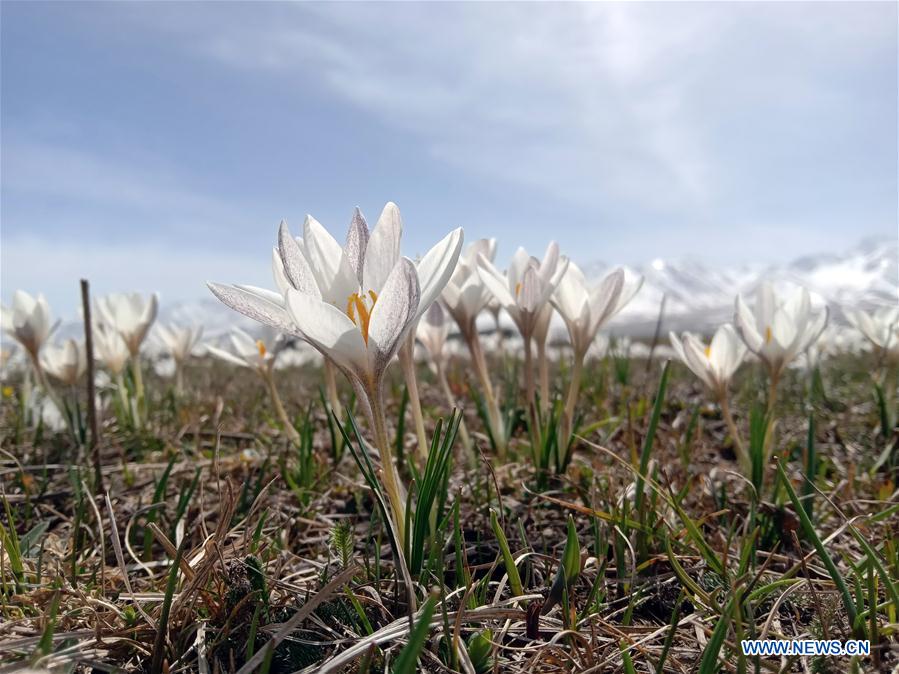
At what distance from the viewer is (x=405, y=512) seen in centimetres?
133

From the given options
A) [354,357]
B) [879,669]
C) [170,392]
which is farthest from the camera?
[170,392]

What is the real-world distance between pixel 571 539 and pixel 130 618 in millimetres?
947

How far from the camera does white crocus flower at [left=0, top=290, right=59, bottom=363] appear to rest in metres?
2.83

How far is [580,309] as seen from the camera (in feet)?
6.99

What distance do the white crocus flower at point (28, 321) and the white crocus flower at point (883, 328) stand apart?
434 centimetres

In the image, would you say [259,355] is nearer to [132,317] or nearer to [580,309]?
[132,317]

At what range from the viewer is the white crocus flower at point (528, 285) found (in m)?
1.95

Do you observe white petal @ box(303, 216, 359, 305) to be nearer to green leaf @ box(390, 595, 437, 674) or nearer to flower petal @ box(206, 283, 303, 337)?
flower petal @ box(206, 283, 303, 337)

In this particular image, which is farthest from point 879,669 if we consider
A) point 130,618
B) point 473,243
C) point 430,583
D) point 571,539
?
point 473,243

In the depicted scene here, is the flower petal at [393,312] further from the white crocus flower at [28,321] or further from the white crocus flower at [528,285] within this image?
the white crocus flower at [28,321]

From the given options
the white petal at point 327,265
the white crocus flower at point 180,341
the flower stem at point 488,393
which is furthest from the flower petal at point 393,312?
the white crocus flower at point 180,341

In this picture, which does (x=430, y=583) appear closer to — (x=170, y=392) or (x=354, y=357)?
(x=354, y=357)

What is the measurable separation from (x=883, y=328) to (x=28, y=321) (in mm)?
4785

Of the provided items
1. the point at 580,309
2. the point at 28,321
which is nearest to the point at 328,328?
the point at 580,309
